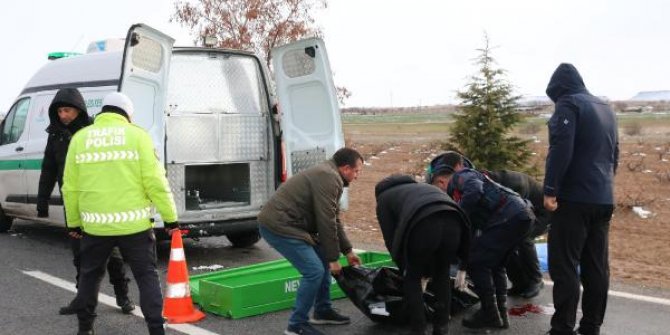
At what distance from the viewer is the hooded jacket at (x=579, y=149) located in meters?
4.91

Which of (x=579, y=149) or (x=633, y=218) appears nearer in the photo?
(x=579, y=149)

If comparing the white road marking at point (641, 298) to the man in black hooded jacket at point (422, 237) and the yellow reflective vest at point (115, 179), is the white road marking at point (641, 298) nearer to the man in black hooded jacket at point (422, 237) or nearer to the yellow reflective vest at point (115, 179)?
the man in black hooded jacket at point (422, 237)

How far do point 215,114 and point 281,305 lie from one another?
287cm

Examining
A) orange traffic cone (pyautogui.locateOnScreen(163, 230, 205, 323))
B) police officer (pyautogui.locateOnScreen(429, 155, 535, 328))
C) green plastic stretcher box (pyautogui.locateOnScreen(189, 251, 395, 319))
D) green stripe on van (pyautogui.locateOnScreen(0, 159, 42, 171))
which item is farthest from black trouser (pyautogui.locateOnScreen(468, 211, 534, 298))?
green stripe on van (pyautogui.locateOnScreen(0, 159, 42, 171))

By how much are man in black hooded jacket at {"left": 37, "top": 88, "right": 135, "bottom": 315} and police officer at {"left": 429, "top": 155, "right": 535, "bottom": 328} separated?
2.67 m

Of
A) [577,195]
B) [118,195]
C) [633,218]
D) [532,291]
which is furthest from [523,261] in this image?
[633,218]

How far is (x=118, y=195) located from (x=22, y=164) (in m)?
5.01

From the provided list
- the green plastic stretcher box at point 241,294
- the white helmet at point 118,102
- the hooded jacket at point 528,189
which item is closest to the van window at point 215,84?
the green plastic stretcher box at point 241,294

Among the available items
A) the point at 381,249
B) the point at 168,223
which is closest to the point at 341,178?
the point at 168,223

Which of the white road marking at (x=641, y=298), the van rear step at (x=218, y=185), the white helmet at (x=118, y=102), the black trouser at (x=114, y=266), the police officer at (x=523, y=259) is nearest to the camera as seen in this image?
the white helmet at (x=118, y=102)

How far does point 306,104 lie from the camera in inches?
308

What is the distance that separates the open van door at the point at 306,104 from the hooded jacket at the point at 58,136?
2530 mm

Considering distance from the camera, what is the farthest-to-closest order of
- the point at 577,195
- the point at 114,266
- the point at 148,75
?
1. the point at 148,75
2. the point at 114,266
3. the point at 577,195

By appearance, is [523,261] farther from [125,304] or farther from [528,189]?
[125,304]
